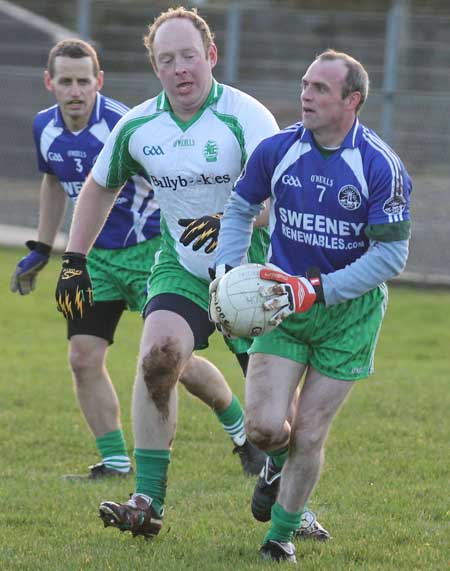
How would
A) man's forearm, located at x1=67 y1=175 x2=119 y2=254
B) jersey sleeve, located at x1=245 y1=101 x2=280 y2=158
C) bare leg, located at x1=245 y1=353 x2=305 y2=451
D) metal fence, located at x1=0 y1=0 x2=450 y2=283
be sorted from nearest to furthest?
bare leg, located at x1=245 y1=353 x2=305 y2=451 → jersey sleeve, located at x1=245 y1=101 x2=280 y2=158 → man's forearm, located at x1=67 y1=175 x2=119 y2=254 → metal fence, located at x1=0 y1=0 x2=450 y2=283

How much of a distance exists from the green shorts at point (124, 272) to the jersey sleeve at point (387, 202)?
7.54ft

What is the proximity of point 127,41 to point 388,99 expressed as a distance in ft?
15.1

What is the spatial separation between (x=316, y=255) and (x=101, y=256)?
2.25 meters

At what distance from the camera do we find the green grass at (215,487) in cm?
528

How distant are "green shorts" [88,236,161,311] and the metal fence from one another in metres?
9.20

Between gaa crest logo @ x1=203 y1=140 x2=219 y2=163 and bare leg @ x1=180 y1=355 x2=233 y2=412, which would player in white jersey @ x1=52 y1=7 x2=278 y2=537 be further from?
bare leg @ x1=180 y1=355 x2=233 y2=412

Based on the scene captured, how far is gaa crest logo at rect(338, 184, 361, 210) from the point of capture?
16.7 feet

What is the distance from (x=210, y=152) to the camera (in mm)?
5770

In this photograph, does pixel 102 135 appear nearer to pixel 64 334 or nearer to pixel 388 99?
pixel 64 334

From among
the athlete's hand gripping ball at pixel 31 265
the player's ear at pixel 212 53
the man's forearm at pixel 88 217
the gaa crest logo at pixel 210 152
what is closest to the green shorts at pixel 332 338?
the gaa crest logo at pixel 210 152

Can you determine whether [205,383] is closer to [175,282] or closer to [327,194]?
[175,282]

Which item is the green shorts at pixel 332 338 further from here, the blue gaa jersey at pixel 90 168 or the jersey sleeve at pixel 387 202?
the blue gaa jersey at pixel 90 168

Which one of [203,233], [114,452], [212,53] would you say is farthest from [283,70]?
[203,233]

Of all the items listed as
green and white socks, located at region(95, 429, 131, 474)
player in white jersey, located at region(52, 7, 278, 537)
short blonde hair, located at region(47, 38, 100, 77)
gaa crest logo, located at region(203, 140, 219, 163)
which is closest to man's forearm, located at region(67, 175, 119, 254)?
player in white jersey, located at region(52, 7, 278, 537)
